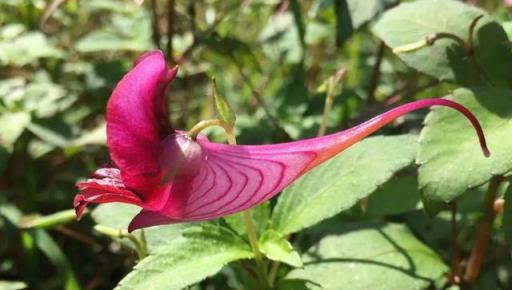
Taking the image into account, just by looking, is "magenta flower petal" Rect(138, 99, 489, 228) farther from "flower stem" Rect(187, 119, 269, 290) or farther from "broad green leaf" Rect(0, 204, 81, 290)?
"broad green leaf" Rect(0, 204, 81, 290)

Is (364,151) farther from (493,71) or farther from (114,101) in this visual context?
(114,101)

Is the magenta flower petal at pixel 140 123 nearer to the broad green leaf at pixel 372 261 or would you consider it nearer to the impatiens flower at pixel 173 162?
the impatiens flower at pixel 173 162

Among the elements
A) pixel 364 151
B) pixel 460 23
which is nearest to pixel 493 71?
pixel 460 23

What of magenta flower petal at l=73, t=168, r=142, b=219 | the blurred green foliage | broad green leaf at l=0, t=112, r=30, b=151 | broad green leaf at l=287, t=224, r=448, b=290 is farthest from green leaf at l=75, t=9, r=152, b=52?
magenta flower petal at l=73, t=168, r=142, b=219

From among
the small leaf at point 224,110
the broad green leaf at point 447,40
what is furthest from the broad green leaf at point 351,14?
the small leaf at point 224,110

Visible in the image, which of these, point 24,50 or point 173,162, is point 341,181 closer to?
point 173,162
